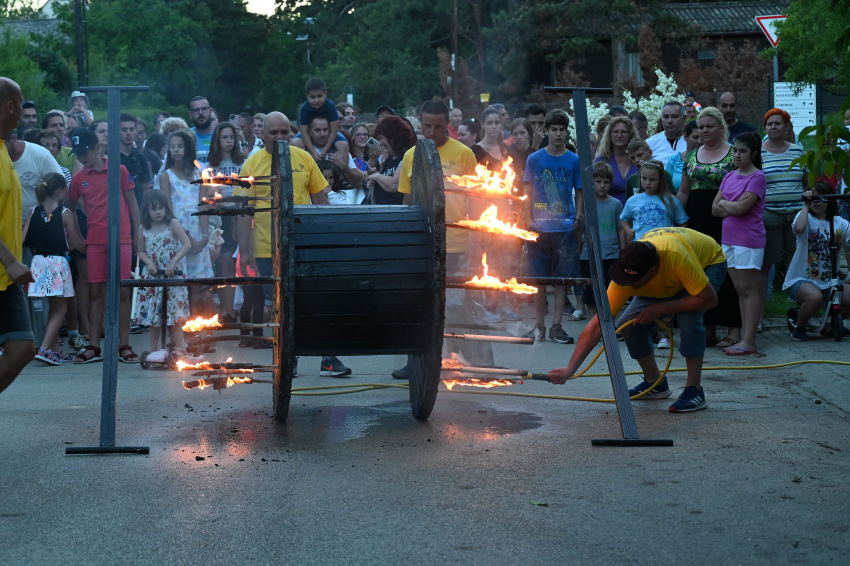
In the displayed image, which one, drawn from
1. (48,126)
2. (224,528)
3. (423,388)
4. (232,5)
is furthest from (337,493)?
(232,5)

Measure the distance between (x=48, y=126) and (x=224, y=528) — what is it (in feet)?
25.3

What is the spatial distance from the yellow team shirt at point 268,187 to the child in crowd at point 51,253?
6.24 feet

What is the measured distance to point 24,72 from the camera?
4431cm

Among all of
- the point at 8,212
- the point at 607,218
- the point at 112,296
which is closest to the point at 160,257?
the point at 112,296

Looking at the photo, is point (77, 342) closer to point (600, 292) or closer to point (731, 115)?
point (600, 292)

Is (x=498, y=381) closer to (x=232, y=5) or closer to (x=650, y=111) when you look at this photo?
(x=650, y=111)

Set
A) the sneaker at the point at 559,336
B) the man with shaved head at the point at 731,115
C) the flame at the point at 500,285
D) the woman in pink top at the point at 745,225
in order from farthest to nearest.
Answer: the man with shaved head at the point at 731,115 < the sneaker at the point at 559,336 < the woman in pink top at the point at 745,225 < the flame at the point at 500,285

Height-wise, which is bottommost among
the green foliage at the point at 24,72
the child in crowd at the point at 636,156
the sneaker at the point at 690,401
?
the sneaker at the point at 690,401

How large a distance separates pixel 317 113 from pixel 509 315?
2.92 metres

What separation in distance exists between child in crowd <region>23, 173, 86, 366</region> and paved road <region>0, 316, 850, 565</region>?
1.68 m

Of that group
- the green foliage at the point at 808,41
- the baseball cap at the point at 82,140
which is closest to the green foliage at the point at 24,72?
the green foliage at the point at 808,41

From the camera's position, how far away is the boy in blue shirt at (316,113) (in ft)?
33.7

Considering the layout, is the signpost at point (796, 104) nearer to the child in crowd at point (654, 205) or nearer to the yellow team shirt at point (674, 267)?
the child in crowd at point (654, 205)

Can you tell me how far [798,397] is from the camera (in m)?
7.05
